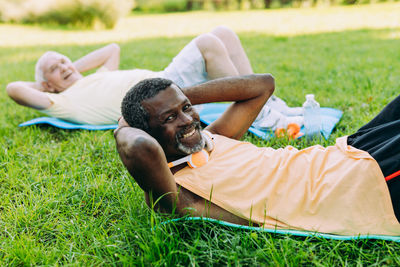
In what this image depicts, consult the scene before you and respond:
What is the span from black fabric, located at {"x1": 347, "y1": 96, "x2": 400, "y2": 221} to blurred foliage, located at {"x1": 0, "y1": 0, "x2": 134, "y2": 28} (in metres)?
15.4

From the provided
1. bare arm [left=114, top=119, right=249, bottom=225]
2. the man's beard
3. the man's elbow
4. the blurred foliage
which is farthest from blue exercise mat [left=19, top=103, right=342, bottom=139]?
the blurred foliage

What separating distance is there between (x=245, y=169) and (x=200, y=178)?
11.8 inches

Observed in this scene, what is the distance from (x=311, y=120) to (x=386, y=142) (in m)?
1.50

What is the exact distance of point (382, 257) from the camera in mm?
1977

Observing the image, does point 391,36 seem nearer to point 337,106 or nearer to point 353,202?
point 337,106

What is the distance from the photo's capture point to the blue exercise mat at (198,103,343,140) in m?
3.67

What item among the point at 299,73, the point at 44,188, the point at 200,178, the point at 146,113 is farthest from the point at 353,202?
the point at 299,73

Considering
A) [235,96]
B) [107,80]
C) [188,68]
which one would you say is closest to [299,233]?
[235,96]

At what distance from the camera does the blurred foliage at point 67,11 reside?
52.3ft

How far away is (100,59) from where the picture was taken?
5.39 meters

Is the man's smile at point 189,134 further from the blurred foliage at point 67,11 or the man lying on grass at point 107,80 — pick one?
the blurred foliage at point 67,11

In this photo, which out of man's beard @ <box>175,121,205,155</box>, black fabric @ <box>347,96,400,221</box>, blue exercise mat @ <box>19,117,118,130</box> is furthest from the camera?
blue exercise mat @ <box>19,117,118,130</box>

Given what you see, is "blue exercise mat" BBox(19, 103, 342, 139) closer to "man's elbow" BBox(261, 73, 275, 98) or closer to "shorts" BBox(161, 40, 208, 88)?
"shorts" BBox(161, 40, 208, 88)

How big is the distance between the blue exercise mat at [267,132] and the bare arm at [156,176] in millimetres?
1611
